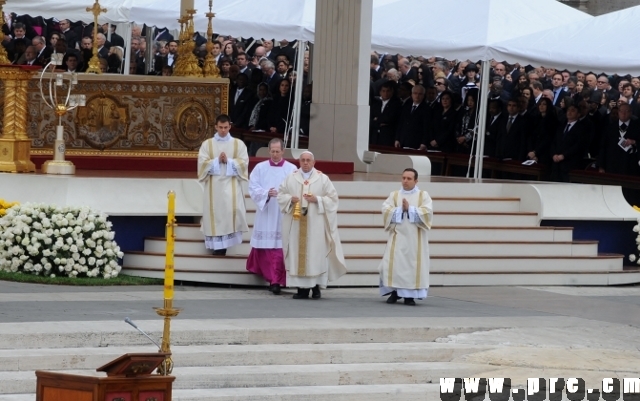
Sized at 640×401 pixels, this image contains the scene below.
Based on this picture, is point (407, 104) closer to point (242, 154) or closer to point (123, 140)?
point (123, 140)

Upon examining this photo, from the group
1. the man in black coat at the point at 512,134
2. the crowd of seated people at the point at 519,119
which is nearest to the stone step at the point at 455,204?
the crowd of seated people at the point at 519,119

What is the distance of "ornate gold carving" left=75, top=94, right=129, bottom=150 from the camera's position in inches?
794

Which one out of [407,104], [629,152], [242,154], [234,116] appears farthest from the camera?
[234,116]

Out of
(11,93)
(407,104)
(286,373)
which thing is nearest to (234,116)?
(407,104)

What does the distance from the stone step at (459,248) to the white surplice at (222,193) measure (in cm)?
23

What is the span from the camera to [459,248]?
59.7 feet

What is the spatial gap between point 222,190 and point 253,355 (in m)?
4.57

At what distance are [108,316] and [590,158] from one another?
37.7ft

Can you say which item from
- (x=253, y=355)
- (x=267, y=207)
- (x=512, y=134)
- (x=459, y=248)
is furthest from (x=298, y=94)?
(x=253, y=355)

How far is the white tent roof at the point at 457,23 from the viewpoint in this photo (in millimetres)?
21969

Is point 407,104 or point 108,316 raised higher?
point 407,104

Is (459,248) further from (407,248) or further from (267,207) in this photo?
(267,207)

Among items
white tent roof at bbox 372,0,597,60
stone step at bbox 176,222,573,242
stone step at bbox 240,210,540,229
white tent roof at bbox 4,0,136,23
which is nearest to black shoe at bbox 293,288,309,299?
stone step at bbox 176,222,573,242

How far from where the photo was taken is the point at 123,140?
66.9 ft
